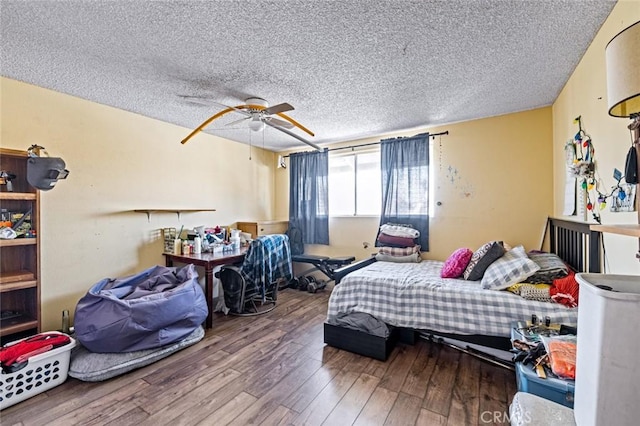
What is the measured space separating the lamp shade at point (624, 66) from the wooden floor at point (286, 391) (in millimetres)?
1738

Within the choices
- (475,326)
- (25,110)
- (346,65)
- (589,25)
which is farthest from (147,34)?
(475,326)

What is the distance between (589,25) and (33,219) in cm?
426

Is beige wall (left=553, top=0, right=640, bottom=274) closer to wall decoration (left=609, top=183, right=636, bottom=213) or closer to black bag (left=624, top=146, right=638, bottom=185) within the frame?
wall decoration (left=609, top=183, right=636, bottom=213)

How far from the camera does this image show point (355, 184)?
13.9 feet

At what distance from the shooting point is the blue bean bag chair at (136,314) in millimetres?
2080

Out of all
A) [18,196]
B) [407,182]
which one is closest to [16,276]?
[18,196]

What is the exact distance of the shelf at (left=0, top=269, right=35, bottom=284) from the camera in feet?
6.95

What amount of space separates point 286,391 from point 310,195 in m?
3.03

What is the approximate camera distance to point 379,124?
346 cm

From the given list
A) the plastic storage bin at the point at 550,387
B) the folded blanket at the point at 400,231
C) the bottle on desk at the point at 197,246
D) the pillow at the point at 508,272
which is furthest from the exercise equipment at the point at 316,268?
the plastic storage bin at the point at 550,387

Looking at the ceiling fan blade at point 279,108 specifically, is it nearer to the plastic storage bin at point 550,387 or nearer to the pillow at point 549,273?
the plastic storage bin at point 550,387

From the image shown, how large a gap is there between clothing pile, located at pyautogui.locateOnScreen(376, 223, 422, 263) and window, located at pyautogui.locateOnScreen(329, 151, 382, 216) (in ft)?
1.55

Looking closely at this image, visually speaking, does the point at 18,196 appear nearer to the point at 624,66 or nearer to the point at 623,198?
the point at 624,66

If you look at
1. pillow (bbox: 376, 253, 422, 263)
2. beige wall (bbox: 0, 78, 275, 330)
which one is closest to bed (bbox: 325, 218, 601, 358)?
pillow (bbox: 376, 253, 422, 263)
